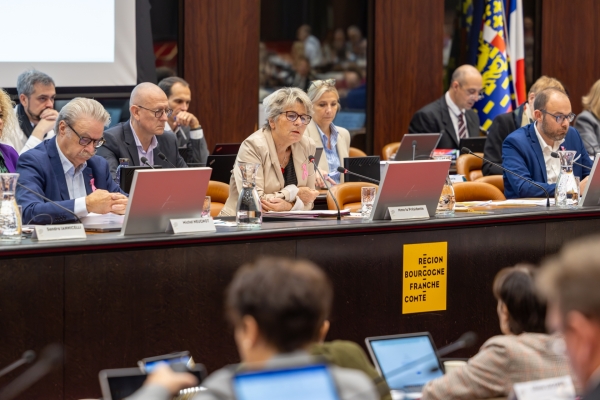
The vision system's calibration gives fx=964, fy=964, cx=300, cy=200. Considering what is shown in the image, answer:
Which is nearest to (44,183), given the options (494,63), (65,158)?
(65,158)

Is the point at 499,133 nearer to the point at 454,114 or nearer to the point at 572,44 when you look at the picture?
the point at 454,114

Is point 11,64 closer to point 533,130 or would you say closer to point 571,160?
point 533,130

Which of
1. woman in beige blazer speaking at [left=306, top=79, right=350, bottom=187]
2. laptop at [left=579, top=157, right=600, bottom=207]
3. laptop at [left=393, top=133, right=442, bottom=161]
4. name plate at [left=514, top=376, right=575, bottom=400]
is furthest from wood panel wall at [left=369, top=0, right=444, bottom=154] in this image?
name plate at [left=514, top=376, right=575, bottom=400]

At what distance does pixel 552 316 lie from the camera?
148cm

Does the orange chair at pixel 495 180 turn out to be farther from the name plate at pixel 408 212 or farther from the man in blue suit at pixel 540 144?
the name plate at pixel 408 212

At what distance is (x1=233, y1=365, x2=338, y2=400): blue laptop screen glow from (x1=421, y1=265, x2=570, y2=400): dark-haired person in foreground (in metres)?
0.70

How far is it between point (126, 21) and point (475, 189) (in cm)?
322

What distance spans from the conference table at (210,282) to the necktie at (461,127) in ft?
11.8

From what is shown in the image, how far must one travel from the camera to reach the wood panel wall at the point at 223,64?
7.49 metres

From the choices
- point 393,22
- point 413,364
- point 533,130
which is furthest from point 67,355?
point 393,22

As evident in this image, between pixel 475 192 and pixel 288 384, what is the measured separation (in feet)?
11.7

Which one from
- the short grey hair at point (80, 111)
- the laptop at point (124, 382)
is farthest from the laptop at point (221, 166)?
the laptop at point (124, 382)

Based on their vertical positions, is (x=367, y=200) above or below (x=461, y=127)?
below

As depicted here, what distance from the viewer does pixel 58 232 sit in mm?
3205
